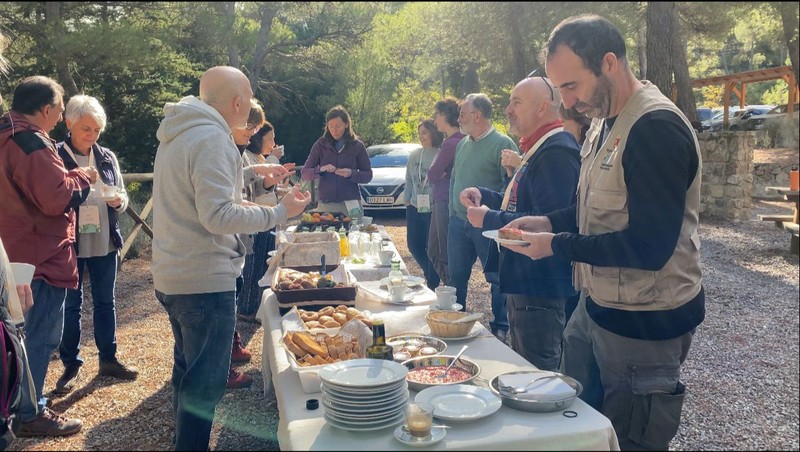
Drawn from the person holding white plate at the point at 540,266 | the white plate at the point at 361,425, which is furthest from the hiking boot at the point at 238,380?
the white plate at the point at 361,425

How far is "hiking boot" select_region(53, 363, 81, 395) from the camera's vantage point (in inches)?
148

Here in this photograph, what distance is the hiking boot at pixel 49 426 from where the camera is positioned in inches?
125

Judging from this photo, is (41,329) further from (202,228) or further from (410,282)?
(410,282)

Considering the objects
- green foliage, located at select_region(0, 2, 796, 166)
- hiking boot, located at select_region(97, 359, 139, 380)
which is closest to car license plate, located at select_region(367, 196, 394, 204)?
green foliage, located at select_region(0, 2, 796, 166)

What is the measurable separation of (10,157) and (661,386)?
315 centimetres

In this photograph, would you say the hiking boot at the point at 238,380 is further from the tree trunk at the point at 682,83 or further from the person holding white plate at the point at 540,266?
the tree trunk at the point at 682,83

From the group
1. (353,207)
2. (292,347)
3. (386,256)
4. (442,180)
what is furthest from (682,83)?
(292,347)

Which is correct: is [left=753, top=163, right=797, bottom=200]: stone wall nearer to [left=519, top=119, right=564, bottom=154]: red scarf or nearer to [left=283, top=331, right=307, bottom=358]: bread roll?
[left=519, top=119, right=564, bottom=154]: red scarf

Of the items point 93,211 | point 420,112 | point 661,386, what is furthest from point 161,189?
point 420,112

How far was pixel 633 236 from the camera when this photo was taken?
5.69ft

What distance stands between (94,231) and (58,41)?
6.29 m

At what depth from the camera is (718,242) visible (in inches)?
340

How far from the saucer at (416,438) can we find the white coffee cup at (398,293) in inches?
54.9

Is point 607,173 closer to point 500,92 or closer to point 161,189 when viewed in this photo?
point 161,189
